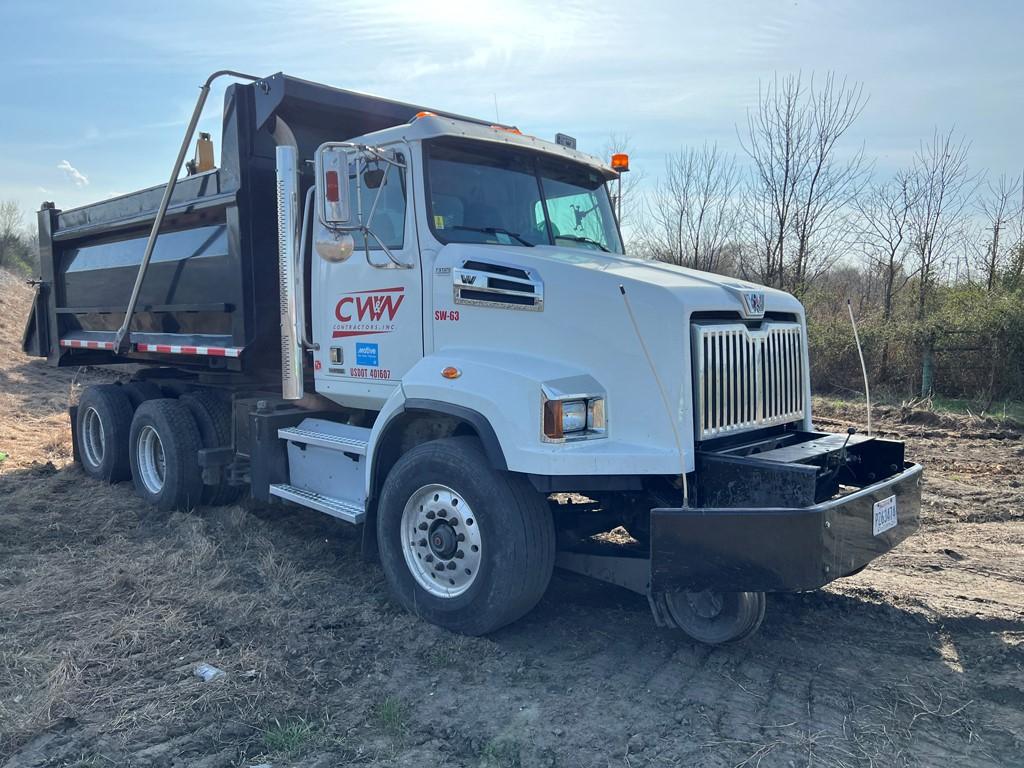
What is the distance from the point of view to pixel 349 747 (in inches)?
129

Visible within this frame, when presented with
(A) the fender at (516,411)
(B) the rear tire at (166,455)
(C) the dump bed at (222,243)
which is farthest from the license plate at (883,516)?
(B) the rear tire at (166,455)

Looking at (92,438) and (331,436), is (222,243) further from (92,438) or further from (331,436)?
(92,438)

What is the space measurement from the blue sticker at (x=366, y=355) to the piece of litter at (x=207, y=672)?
2010mm

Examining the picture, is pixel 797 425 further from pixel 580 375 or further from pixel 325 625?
pixel 325 625

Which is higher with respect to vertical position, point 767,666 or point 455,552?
point 455,552

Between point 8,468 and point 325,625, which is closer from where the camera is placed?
point 325,625

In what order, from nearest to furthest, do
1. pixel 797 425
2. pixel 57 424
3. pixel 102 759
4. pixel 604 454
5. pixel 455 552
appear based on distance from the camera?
1. pixel 102 759
2. pixel 604 454
3. pixel 455 552
4. pixel 797 425
5. pixel 57 424

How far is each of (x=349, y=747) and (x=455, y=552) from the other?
→ 1.22 metres

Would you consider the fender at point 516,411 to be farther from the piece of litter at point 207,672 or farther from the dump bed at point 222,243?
the dump bed at point 222,243

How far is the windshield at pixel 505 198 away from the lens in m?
4.71

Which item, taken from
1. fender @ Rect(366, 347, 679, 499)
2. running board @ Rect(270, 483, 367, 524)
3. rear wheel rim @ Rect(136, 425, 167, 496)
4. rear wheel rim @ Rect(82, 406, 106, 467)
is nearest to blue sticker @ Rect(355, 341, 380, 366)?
fender @ Rect(366, 347, 679, 499)

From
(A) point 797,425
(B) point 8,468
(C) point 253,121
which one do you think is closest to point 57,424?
(B) point 8,468

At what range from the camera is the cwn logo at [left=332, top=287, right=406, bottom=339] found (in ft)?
16.1

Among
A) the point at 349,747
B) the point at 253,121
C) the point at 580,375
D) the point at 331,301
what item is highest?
the point at 253,121
